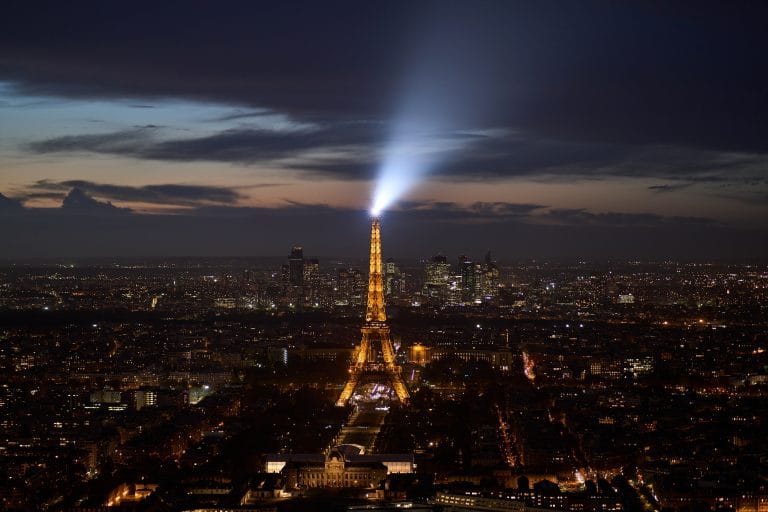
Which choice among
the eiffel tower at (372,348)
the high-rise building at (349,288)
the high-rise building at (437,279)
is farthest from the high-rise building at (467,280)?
the eiffel tower at (372,348)

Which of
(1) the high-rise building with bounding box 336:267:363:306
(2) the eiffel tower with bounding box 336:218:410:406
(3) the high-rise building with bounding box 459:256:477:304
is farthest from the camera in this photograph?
(3) the high-rise building with bounding box 459:256:477:304

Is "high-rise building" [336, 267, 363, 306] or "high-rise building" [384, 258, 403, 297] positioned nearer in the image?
"high-rise building" [336, 267, 363, 306]

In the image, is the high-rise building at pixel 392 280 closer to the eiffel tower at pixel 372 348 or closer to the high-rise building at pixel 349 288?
the high-rise building at pixel 349 288

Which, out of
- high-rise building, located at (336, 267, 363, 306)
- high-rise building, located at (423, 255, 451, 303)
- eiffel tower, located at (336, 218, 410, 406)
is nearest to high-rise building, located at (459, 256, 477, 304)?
high-rise building, located at (423, 255, 451, 303)

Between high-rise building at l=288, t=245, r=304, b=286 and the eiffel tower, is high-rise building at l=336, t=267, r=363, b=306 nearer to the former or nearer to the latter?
high-rise building at l=288, t=245, r=304, b=286

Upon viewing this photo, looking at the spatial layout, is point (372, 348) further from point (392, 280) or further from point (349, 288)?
point (392, 280)

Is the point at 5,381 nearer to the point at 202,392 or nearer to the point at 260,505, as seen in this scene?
the point at 202,392

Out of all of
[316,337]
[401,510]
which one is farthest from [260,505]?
[316,337]

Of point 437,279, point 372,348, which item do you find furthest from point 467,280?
point 372,348
